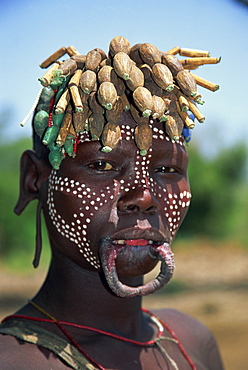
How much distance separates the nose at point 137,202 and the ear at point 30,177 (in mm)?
508

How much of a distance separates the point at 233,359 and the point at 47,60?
746cm

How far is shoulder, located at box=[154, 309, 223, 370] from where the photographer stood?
2.74 metres

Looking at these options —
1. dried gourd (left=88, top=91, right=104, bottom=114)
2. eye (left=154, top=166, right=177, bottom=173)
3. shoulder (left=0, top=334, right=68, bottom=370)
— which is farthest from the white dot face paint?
shoulder (left=0, top=334, right=68, bottom=370)

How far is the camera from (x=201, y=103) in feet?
6.73

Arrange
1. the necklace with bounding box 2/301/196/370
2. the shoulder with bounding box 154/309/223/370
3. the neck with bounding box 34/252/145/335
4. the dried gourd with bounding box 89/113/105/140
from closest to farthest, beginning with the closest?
1. the dried gourd with bounding box 89/113/105/140
2. the necklace with bounding box 2/301/196/370
3. the neck with bounding box 34/252/145/335
4. the shoulder with bounding box 154/309/223/370

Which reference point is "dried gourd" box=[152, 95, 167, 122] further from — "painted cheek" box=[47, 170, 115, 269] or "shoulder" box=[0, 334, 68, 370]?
"shoulder" box=[0, 334, 68, 370]

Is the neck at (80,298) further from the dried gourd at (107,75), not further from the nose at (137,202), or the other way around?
the dried gourd at (107,75)

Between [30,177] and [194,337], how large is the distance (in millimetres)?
1264

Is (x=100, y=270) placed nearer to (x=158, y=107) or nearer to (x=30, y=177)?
(x=30, y=177)

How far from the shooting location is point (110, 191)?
2.09 meters

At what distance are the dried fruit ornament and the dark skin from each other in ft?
0.25

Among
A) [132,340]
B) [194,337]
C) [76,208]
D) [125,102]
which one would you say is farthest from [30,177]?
[194,337]

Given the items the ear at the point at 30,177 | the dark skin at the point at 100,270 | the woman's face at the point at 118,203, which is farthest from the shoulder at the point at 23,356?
the ear at the point at 30,177

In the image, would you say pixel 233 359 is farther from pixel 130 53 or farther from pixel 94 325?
pixel 130 53
